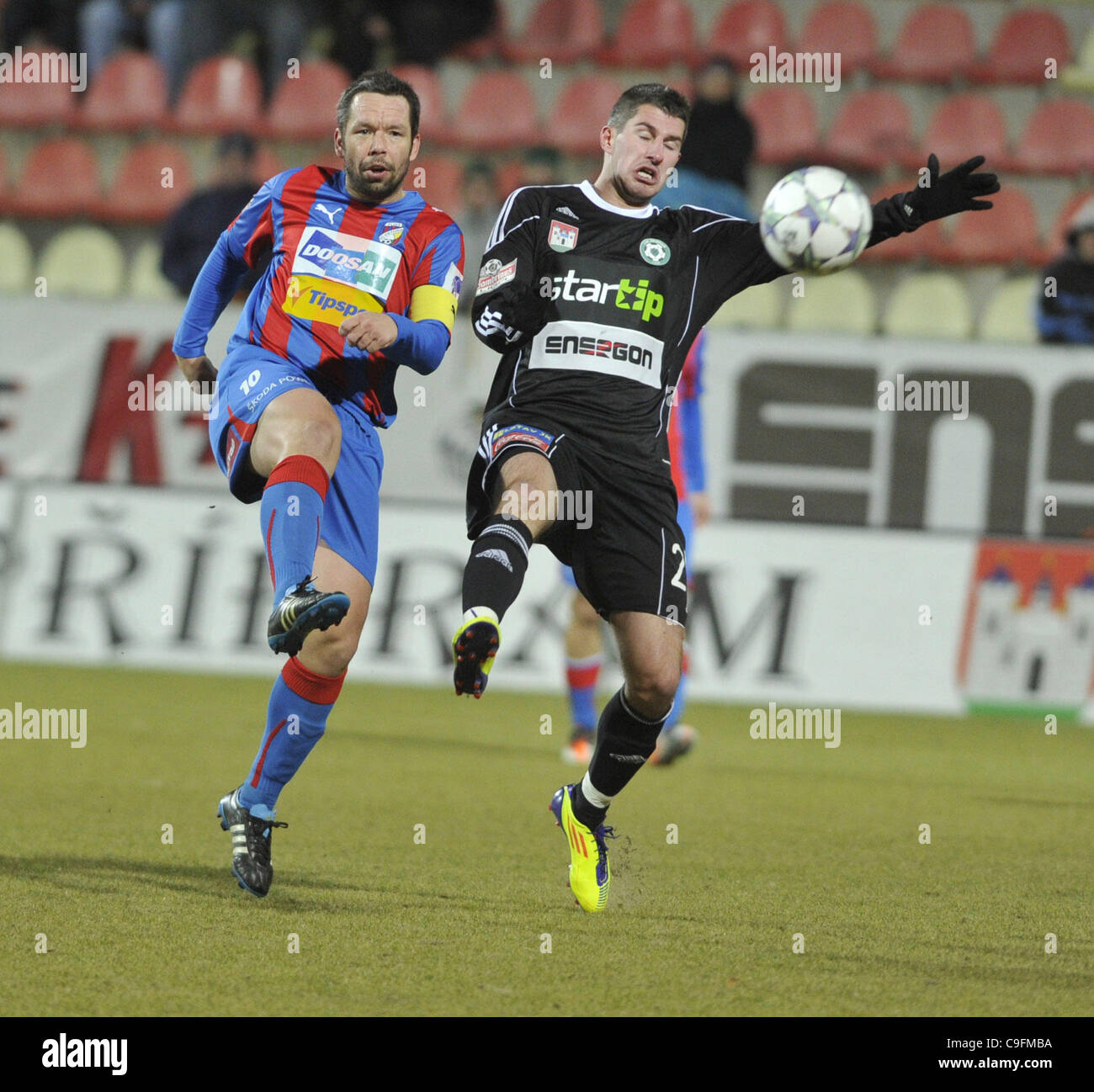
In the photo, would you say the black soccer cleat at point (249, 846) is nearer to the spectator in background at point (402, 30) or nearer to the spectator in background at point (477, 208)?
the spectator in background at point (477, 208)

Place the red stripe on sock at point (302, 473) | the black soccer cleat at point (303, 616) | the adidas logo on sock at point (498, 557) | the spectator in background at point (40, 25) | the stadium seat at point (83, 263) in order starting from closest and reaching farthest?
the black soccer cleat at point (303, 616)
the adidas logo on sock at point (498, 557)
the red stripe on sock at point (302, 473)
the stadium seat at point (83, 263)
the spectator in background at point (40, 25)

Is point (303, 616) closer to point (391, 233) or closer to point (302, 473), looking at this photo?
point (302, 473)

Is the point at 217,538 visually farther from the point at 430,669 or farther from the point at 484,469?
the point at 484,469

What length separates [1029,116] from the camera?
14.4 metres

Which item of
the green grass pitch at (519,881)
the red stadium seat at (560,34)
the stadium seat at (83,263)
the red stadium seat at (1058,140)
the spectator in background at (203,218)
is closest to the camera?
the green grass pitch at (519,881)

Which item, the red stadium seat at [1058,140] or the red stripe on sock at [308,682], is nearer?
the red stripe on sock at [308,682]

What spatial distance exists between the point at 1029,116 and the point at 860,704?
6.50 m

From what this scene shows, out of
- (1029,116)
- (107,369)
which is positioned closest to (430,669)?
(107,369)

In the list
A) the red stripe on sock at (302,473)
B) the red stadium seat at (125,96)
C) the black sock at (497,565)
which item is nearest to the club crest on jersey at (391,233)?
the red stripe on sock at (302,473)

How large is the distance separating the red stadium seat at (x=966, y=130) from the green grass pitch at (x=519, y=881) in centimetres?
660

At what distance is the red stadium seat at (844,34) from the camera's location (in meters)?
14.7

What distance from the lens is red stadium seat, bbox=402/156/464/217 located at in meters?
13.6

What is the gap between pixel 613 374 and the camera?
4723mm
